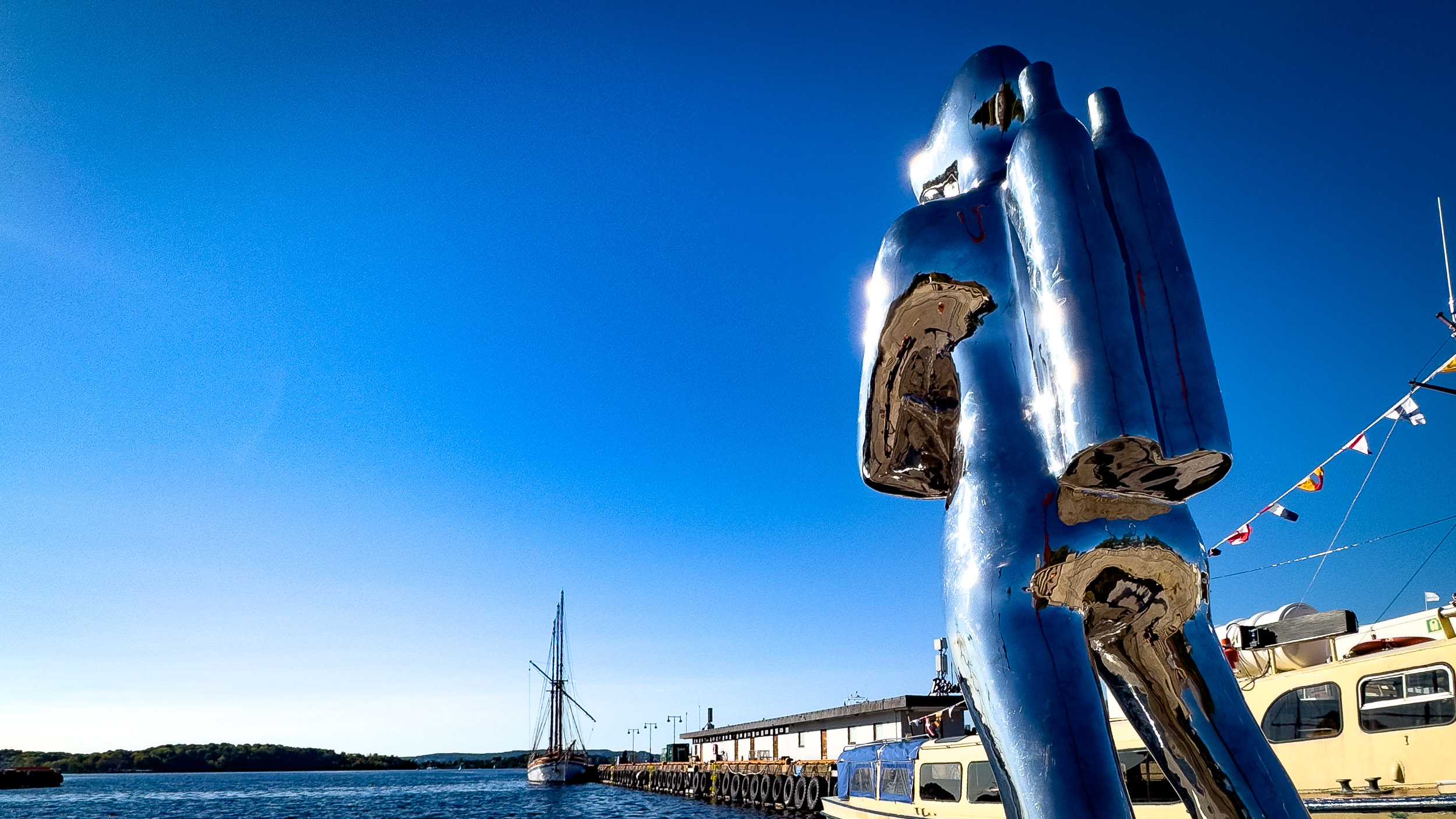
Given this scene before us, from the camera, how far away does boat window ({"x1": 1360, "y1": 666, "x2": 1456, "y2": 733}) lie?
26.7 feet

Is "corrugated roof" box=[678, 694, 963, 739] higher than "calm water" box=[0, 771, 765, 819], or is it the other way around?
"corrugated roof" box=[678, 694, 963, 739]

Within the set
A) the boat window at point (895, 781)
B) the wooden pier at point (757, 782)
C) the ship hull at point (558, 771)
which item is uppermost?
the boat window at point (895, 781)

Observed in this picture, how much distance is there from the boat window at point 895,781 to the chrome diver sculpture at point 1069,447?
13.1 metres

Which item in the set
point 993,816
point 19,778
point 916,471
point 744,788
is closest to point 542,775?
point 744,788

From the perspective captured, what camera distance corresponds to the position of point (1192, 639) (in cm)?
305

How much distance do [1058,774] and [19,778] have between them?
122227mm

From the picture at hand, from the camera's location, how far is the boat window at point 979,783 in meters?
13.0

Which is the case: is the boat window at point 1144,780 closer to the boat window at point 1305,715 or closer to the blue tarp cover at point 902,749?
the boat window at point 1305,715

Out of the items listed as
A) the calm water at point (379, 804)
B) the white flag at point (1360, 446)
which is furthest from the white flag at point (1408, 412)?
the calm water at point (379, 804)

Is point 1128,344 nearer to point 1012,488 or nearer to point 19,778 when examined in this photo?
point 1012,488

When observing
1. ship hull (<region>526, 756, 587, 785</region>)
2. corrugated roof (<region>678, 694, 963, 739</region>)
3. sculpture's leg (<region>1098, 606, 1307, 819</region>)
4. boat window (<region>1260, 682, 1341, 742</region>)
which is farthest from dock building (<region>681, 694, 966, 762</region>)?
ship hull (<region>526, 756, 587, 785</region>)

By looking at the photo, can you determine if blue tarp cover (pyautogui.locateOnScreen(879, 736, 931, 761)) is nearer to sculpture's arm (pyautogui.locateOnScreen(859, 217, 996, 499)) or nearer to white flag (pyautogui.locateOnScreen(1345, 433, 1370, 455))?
white flag (pyautogui.locateOnScreen(1345, 433, 1370, 455))

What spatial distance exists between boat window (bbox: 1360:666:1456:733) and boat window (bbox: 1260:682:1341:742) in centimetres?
28

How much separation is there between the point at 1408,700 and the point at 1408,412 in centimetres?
352
